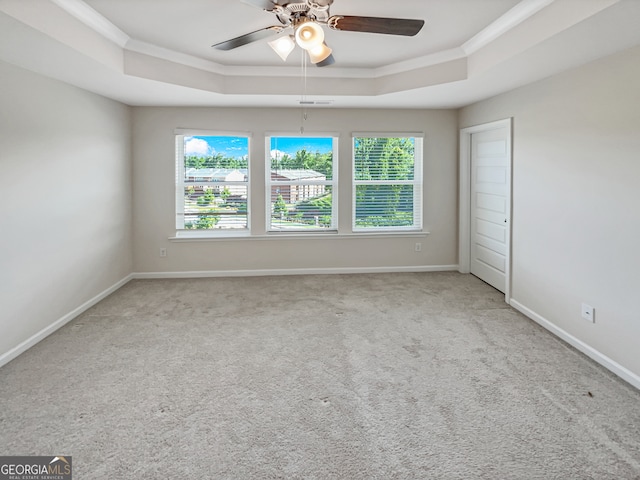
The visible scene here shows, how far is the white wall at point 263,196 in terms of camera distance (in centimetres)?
523

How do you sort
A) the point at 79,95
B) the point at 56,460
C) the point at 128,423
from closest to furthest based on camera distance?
the point at 56,460
the point at 128,423
the point at 79,95

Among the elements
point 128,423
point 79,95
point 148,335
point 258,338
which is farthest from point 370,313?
point 79,95

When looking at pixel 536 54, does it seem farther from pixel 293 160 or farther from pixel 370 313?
pixel 293 160

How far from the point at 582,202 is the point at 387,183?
2.79 metres

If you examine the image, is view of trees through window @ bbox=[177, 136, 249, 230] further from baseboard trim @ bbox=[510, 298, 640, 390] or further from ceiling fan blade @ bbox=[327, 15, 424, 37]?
baseboard trim @ bbox=[510, 298, 640, 390]

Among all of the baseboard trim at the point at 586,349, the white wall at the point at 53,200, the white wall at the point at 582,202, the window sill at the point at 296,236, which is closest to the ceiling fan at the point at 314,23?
the white wall at the point at 582,202

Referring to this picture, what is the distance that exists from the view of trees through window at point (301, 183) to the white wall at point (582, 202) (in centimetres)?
244

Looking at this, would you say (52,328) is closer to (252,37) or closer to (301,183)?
(252,37)

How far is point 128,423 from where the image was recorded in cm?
220

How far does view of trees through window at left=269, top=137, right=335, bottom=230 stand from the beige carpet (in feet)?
6.08

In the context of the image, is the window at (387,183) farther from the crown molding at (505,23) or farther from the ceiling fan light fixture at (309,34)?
the ceiling fan light fixture at (309,34)

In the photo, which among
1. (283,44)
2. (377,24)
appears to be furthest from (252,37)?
(377,24)

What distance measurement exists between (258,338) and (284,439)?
1.38 m

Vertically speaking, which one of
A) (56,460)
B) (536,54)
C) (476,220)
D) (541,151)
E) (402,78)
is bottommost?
(56,460)
